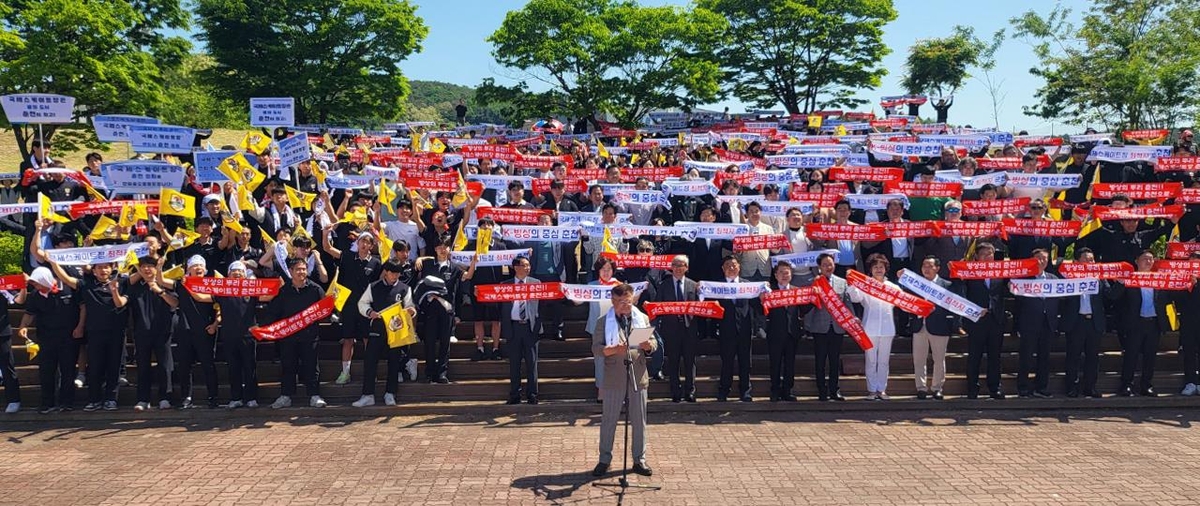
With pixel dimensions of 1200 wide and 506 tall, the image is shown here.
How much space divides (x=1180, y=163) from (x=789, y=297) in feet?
28.0

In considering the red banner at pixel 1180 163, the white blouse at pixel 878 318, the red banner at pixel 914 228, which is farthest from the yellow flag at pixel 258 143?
the red banner at pixel 1180 163

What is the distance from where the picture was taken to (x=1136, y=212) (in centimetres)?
1230

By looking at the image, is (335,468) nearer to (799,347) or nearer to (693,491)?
(693,491)

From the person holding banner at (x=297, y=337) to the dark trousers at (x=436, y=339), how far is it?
1384mm

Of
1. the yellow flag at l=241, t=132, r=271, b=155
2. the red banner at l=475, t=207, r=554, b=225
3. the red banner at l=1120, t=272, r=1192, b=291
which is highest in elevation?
the yellow flag at l=241, t=132, r=271, b=155

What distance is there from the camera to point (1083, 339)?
1113 cm

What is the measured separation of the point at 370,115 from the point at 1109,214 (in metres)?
39.1

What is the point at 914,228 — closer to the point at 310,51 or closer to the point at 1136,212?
the point at 1136,212

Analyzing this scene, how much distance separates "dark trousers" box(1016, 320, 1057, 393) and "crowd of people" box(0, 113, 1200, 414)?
0.09ft

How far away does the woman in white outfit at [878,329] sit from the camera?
10.9m

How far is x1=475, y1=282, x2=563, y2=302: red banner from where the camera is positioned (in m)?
10.7

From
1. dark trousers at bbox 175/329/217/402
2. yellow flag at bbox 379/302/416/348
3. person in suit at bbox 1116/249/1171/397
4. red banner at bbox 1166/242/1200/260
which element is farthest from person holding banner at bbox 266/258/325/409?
red banner at bbox 1166/242/1200/260

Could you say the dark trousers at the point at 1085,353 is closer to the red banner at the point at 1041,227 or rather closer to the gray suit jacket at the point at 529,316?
the red banner at the point at 1041,227

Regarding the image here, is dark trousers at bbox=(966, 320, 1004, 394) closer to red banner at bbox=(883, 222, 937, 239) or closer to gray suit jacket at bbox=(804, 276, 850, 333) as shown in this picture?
red banner at bbox=(883, 222, 937, 239)
